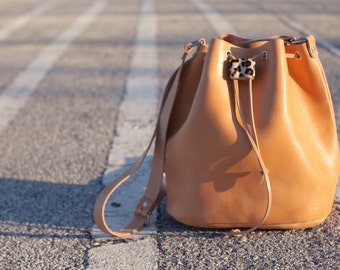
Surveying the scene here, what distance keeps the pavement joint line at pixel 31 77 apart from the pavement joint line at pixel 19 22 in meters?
0.80

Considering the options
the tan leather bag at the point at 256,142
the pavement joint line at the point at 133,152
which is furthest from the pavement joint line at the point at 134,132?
the tan leather bag at the point at 256,142

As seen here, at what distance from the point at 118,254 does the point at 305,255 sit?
0.67 meters

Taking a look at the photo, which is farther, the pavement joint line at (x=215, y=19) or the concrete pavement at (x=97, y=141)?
the pavement joint line at (x=215, y=19)

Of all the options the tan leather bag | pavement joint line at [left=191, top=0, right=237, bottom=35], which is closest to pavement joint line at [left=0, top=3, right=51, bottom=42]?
pavement joint line at [left=191, top=0, right=237, bottom=35]

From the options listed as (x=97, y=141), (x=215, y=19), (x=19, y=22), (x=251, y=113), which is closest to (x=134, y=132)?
(x=97, y=141)

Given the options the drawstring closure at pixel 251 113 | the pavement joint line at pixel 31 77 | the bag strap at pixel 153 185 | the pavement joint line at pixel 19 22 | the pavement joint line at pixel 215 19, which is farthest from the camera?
the pavement joint line at pixel 19 22

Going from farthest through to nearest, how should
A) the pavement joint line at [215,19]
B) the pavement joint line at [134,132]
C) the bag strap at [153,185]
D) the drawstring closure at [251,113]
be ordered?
the pavement joint line at [215,19] → the pavement joint line at [134,132] → the bag strap at [153,185] → the drawstring closure at [251,113]

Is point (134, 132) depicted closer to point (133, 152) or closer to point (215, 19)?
point (133, 152)

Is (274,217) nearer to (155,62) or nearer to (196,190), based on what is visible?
(196,190)

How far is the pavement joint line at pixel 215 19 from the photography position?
8.12 metres

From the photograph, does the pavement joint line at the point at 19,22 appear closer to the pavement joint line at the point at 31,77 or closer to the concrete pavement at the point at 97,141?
the concrete pavement at the point at 97,141

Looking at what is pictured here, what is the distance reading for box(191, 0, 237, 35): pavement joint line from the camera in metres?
8.12

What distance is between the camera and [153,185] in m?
2.69

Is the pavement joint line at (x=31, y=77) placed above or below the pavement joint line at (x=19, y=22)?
above
